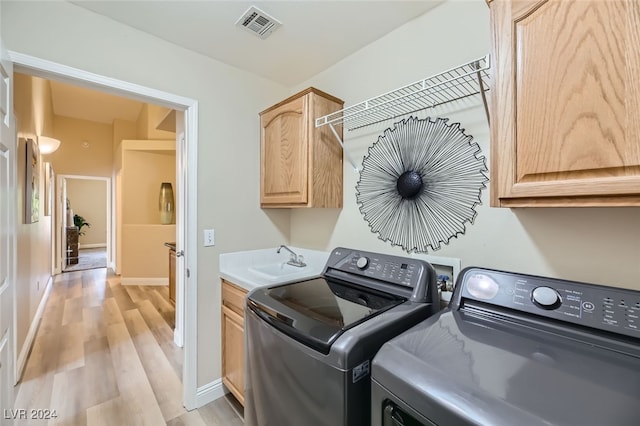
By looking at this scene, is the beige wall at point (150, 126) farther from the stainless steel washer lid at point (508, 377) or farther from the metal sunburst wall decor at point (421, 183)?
the stainless steel washer lid at point (508, 377)

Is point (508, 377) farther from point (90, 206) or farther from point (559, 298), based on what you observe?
point (90, 206)

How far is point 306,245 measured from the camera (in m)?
2.28

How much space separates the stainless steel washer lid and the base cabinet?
4.00ft

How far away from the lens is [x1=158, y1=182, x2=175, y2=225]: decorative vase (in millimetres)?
5027

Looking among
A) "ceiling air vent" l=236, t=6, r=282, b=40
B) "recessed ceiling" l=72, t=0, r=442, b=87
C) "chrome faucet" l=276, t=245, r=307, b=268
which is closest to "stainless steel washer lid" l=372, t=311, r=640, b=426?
"chrome faucet" l=276, t=245, r=307, b=268

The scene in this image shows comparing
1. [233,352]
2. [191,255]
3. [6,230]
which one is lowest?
[233,352]

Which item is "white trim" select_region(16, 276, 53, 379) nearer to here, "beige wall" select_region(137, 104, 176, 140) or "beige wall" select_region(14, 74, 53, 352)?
"beige wall" select_region(14, 74, 53, 352)

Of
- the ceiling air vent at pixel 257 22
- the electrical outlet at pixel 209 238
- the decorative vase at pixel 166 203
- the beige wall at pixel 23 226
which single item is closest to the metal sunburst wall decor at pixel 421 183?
the ceiling air vent at pixel 257 22

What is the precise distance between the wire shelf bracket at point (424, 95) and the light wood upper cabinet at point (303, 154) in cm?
9

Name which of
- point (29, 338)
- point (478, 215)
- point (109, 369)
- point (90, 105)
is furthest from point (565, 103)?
point (90, 105)

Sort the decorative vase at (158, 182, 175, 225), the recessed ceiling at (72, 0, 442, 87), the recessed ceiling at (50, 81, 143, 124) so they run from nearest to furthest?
the recessed ceiling at (72, 0, 442, 87)
the recessed ceiling at (50, 81, 143, 124)
the decorative vase at (158, 182, 175, 225)

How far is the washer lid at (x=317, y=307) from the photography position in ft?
3.11

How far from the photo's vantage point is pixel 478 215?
4.30 ft

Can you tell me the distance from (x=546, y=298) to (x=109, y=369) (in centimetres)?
304
